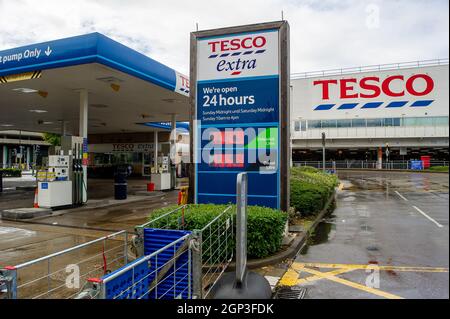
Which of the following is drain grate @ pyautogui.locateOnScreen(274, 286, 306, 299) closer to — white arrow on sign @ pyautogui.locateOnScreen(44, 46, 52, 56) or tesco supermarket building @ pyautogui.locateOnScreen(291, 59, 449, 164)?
white arrow on sign @ pyautogui.locateOnScreen(44, 46, 52, 56)

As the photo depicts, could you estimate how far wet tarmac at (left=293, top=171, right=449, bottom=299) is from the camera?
187 inches

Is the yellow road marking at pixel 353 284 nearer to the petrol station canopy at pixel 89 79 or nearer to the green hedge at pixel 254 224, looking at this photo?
the green hedge at pixel 254 224

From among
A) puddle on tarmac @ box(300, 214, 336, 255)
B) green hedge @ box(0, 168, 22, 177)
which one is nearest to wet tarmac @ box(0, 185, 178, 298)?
puddle on tarmac @ box(300, 214, 336, 255)

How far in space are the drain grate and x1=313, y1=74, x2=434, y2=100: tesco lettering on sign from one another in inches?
1586

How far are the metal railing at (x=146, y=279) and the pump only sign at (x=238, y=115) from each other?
3395 mm

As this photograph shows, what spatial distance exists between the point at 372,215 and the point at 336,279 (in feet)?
21.9

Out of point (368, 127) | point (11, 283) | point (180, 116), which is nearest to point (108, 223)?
point (11, 283)

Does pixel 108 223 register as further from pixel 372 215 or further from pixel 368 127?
pixel 368 127

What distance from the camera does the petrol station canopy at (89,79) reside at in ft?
32.6

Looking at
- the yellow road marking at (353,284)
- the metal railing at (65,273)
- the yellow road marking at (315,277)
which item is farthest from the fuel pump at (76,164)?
the yellow road marking at (315,277)

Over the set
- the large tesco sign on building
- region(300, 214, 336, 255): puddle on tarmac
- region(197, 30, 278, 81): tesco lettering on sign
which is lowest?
region(300, 214, 336, 255): puddle on tarmac

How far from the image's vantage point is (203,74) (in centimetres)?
798

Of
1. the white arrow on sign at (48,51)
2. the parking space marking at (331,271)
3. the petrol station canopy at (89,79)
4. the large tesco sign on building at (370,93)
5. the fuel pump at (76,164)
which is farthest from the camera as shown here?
the large tesco sign on building at (370,93)

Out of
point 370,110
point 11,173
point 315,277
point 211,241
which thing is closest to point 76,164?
point 211,241
